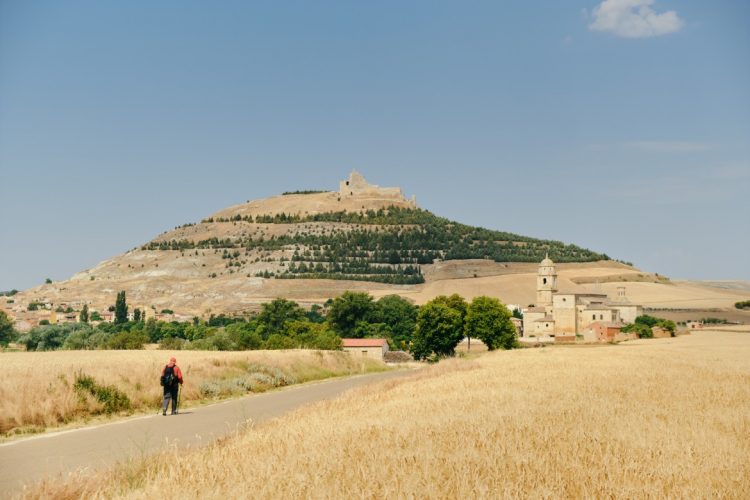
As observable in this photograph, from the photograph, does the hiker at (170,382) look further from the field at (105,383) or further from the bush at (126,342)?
the bush at (126,342)

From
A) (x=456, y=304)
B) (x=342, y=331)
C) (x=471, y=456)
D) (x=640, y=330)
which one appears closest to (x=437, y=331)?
(x=456, y=304)

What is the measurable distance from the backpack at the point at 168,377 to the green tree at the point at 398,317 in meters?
105

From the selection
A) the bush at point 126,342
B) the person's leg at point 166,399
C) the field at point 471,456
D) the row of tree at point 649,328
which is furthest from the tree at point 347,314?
the field at point 471,456

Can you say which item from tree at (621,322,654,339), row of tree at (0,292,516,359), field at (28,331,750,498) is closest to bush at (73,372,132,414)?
field at (28,331,750,498)

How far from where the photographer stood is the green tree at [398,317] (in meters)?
133

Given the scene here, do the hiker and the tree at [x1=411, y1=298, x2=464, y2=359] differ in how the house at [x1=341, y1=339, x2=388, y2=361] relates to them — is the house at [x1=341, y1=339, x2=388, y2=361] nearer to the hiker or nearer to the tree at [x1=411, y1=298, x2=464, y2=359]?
the tree at [x1=411, y1=298, x2=464, y2=359]

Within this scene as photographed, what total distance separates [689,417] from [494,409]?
353 cm

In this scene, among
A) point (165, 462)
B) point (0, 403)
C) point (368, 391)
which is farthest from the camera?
point (368, 391)

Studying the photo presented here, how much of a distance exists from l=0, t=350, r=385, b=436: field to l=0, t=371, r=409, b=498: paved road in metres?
1.71

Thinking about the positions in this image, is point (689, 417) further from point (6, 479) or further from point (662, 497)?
point (6, 479)

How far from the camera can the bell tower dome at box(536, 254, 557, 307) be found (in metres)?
167

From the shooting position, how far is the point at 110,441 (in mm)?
16594

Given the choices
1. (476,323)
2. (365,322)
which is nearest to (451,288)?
(365,322)

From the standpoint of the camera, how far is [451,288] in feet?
653
